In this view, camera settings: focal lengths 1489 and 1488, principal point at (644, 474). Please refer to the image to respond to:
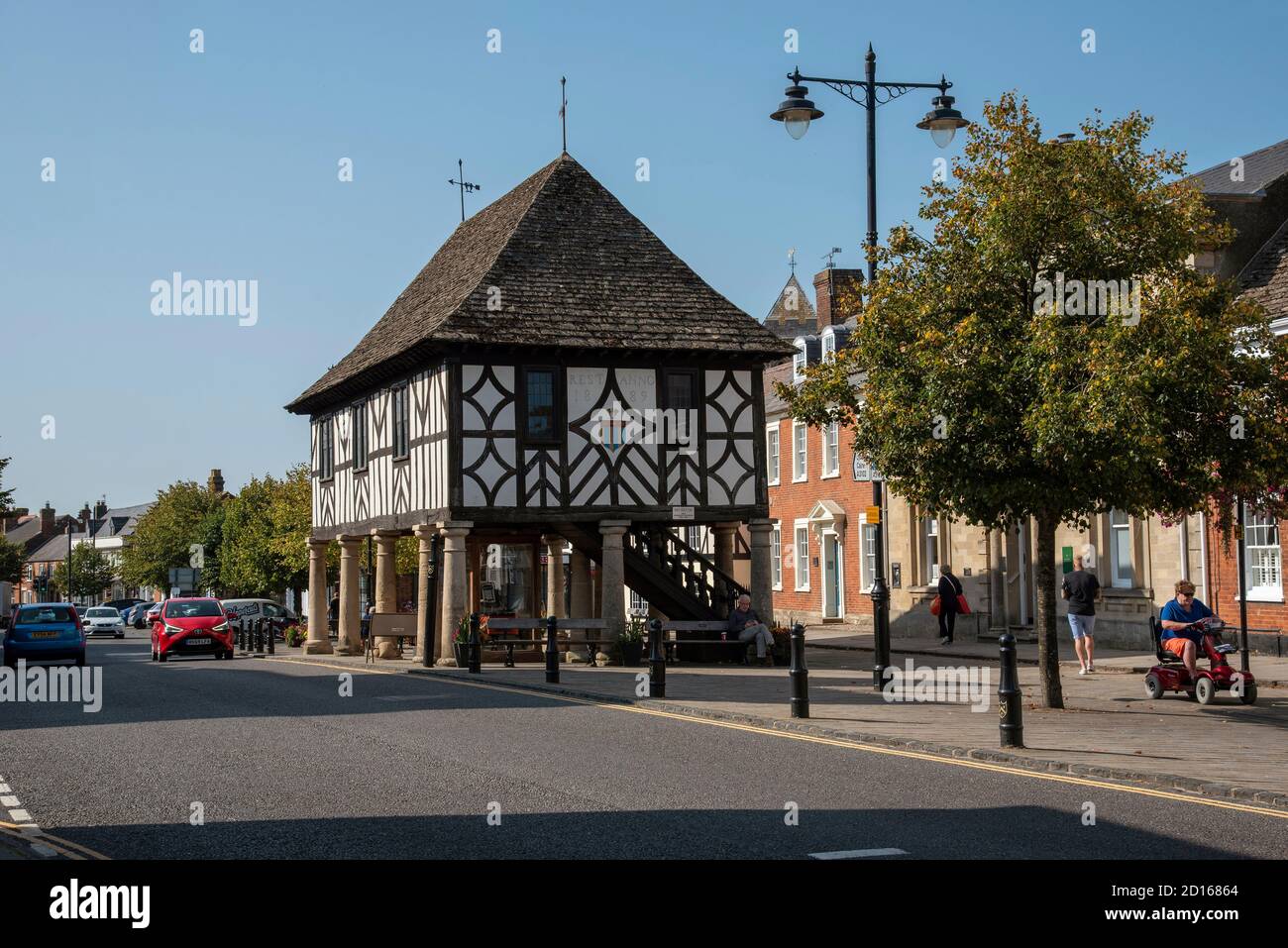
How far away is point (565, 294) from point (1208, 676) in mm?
16430

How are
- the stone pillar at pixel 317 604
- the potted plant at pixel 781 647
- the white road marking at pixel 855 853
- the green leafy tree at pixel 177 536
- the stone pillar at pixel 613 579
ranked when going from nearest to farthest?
the white road marking at pixel 855 853 → the potted plant at pixel 781 647 → the stone pillar at pixel 613 579 → the stone pillar at pixel 317 604 → the green leafy tree at pixel 177 536

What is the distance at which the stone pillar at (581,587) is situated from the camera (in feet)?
109

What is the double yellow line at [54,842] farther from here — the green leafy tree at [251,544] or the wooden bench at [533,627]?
the green leafy tree at [251,544]

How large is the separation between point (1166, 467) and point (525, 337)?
14879mm

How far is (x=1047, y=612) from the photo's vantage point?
17.5 m

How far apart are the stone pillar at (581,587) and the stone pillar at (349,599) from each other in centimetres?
618

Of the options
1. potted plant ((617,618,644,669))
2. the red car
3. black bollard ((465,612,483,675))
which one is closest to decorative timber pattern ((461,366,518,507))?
black bollard ((465,612,483,675))

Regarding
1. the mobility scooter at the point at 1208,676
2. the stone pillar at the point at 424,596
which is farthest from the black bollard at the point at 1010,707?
the stone pillar at the point at 424,596

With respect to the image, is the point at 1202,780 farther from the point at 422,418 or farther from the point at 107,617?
the point at 107,617

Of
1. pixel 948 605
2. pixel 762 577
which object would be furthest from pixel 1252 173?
pixel 762 577

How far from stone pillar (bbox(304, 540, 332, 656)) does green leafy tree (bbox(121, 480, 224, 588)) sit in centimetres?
5211

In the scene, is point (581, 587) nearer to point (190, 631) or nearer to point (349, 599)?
point (349, 599)
